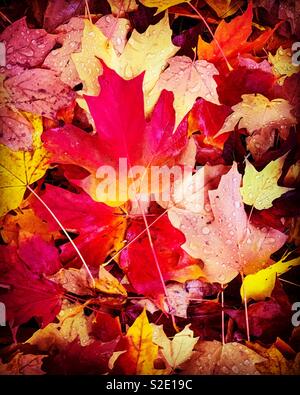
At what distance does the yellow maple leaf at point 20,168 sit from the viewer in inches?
26.2

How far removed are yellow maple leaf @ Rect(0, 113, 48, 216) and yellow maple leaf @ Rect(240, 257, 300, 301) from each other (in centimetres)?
33

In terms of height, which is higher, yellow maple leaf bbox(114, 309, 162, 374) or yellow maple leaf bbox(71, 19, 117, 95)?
yellow maple leaf bbox(71, 19, 117, 95)

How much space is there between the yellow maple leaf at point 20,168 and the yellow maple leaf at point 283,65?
35 cm

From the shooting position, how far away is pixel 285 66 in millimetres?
694

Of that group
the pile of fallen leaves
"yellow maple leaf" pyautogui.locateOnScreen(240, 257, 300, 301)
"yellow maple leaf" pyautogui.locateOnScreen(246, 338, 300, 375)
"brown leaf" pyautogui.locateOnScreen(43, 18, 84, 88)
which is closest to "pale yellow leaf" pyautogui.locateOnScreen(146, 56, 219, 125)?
the pile of fallen leaves

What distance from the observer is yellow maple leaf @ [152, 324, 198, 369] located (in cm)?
69

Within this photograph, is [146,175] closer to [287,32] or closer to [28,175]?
[28,175]

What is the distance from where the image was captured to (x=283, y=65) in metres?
0.69

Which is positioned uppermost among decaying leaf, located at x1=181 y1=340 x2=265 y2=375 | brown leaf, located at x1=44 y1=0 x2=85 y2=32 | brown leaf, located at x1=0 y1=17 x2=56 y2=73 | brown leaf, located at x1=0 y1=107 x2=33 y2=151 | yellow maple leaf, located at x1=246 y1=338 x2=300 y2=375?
brown leaf, located at x1=44 y1=0 x2=85 y2=32

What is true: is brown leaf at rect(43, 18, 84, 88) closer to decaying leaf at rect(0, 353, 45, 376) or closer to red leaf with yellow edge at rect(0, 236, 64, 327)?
red leaf with yellow edge at rect(0, 236, 64, 327)

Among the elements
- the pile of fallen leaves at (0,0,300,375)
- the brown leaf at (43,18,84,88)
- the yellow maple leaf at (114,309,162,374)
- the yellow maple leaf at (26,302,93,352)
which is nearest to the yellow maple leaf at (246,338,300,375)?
the pile of fallen leaves at (0,0,300,375)

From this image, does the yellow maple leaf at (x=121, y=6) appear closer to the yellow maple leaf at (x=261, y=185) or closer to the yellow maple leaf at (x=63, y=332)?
the yellow maple leaf at (x=261, y=185)

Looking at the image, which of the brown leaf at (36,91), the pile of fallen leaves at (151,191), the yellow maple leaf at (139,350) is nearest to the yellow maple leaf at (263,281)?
the pile of fallen leaves at (151,191)
